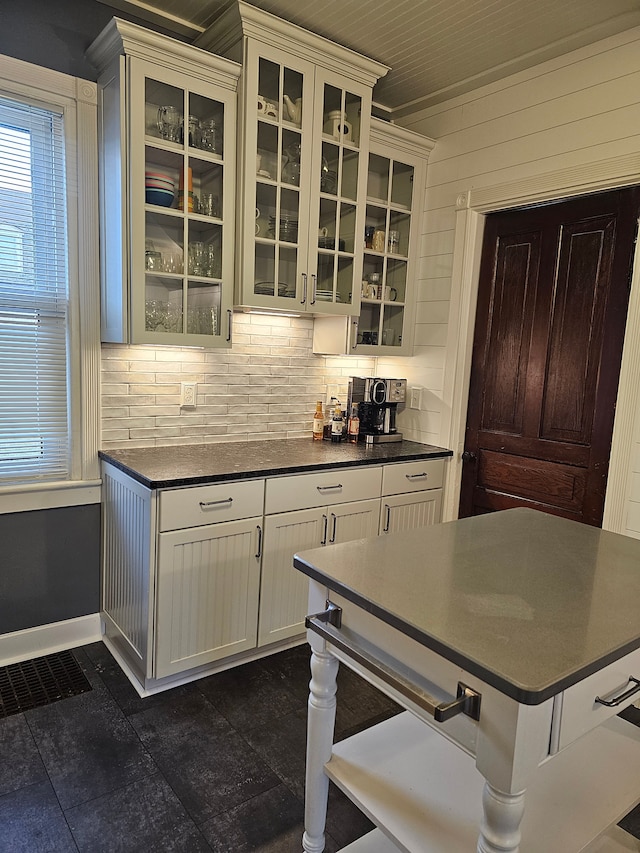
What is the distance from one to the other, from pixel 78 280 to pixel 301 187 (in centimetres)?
111

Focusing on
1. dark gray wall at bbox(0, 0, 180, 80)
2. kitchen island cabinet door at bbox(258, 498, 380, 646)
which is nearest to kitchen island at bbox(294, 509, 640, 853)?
kitchen island cabinet door at bbox(258, 498, 380, 646)

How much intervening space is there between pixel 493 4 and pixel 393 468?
6.74 ft

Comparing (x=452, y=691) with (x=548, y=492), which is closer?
(x=452, y=691)

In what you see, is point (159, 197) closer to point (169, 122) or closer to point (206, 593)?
point (169, 122)

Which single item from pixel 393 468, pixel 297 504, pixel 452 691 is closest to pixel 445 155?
pixel 393 468

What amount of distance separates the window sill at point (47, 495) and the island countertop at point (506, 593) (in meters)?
1.53

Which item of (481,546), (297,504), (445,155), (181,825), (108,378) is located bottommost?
(181,825)

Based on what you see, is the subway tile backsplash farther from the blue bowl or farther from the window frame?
the blue bowl

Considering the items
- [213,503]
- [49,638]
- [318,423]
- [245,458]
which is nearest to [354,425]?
[318,423]

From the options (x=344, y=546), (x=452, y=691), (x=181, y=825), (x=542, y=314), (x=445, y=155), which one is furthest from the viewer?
(x=445, y=155)

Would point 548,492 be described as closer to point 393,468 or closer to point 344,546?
point 393,468

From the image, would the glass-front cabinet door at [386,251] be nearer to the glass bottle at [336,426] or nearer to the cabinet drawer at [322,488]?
the glass bottle at [336,426]

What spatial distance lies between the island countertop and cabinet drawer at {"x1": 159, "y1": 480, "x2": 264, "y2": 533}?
0.88 m

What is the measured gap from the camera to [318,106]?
2.69 m
